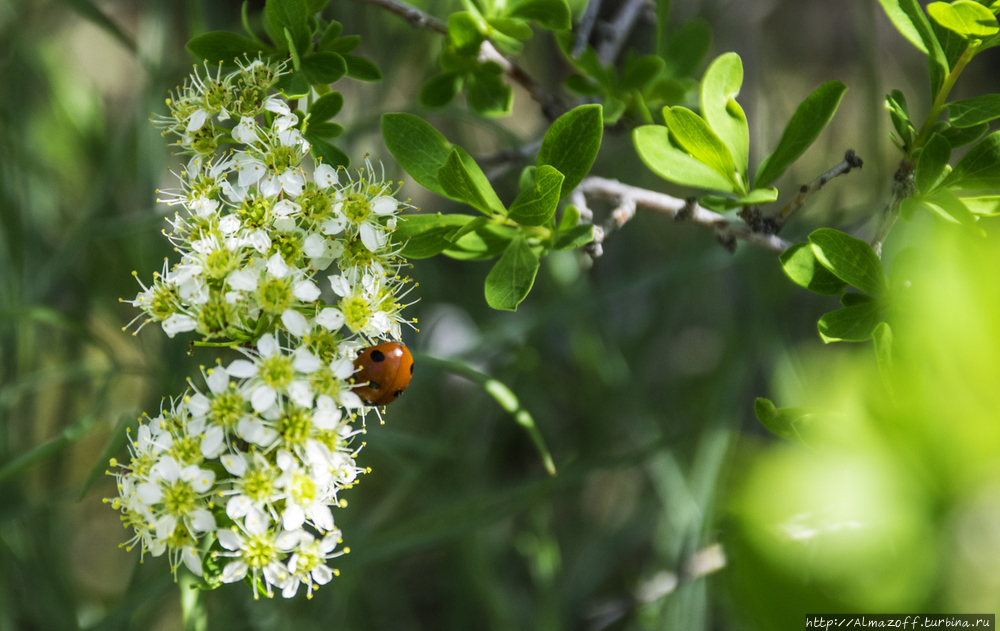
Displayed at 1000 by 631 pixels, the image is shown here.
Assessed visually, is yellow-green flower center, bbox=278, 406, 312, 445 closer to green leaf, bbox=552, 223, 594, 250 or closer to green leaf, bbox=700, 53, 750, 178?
green leaf, bbox=552, 223, 594, 250

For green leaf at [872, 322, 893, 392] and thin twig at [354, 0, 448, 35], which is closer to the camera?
green leaf at [872, 322, 893, 392]

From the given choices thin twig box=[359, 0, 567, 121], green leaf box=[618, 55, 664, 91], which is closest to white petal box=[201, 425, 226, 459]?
thin twig box=[359, 0, 567, 121]

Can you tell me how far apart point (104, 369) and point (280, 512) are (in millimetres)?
707

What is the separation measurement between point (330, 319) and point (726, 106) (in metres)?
0.37

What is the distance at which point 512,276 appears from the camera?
53 cm

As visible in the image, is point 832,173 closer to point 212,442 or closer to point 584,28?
point 584,28

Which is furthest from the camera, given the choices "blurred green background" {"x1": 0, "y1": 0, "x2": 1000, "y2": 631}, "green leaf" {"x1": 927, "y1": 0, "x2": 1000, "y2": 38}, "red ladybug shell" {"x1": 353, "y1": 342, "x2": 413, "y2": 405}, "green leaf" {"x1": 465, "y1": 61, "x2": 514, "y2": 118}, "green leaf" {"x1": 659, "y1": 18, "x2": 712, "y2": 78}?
"blurred green background" {"x1": 0, "y1": 0, "x2": 1000, "y2": 631}

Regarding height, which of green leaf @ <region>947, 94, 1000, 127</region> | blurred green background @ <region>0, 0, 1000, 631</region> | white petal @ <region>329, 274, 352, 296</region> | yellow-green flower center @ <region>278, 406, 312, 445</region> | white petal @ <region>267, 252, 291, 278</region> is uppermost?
green leaf @ <region>947, 94, 1000, 127</region>

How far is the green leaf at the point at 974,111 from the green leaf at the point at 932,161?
0.02 meters

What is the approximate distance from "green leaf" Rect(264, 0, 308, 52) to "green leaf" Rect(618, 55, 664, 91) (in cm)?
34

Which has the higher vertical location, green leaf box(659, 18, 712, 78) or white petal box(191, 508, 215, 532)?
green leaf box(659, 18, 712, 78)

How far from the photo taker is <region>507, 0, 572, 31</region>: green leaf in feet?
1.94

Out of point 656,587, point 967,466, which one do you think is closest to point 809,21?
point 656,587

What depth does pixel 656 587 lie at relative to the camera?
108cm
